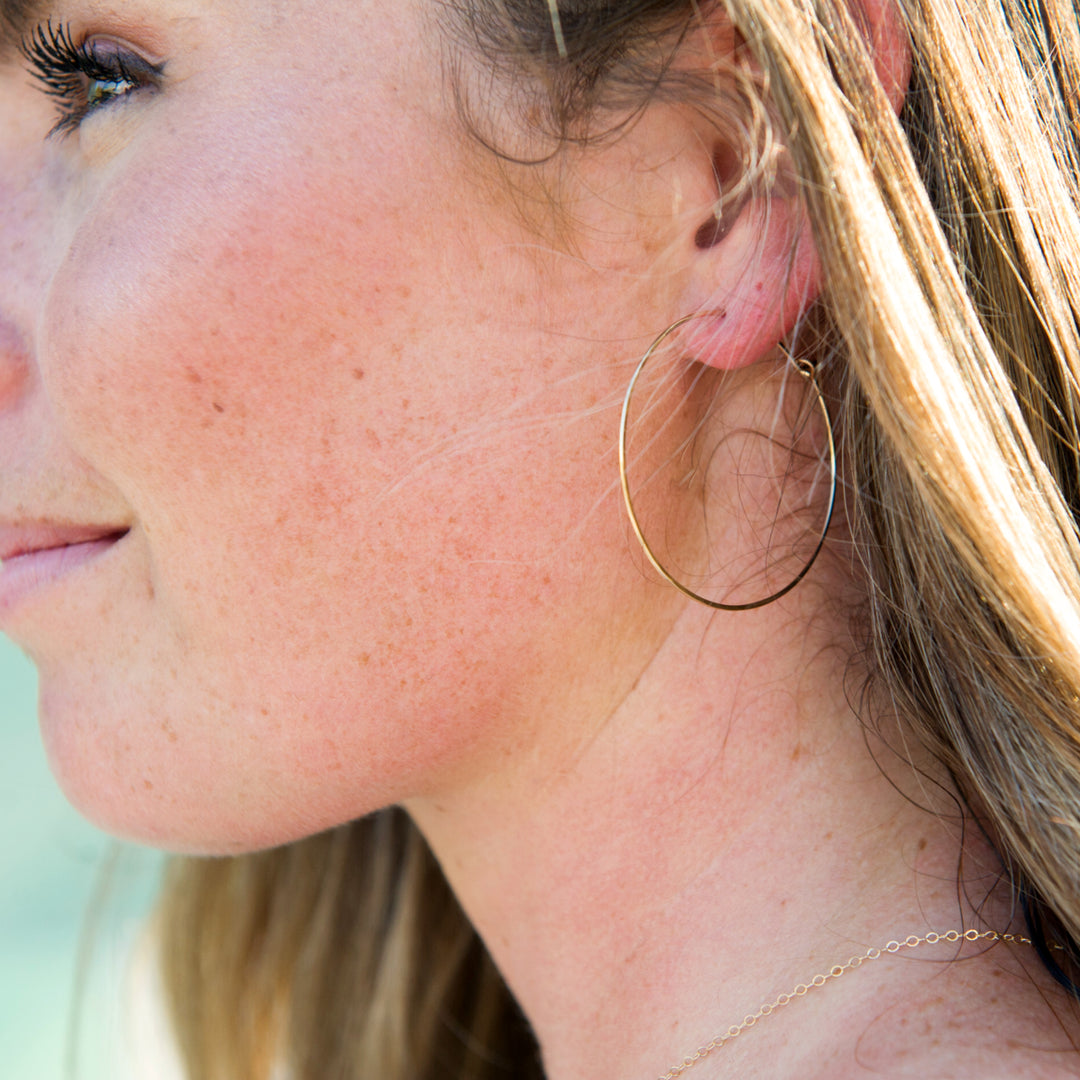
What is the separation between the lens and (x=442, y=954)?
7.39ft

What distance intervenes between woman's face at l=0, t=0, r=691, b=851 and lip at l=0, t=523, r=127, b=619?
5 cm

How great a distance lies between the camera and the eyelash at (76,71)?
4.08 ft

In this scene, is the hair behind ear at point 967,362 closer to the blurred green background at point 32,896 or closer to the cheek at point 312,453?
the cheek at point 312,453

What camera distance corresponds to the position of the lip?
1352 mm

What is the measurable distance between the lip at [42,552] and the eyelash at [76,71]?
0.48 meters

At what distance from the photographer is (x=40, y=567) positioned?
1400 mm

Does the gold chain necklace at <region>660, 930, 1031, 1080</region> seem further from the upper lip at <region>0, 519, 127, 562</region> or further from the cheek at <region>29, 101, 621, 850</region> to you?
the upper lip at <region>0, 519, 127, 562</region>

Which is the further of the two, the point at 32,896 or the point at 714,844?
the point at 32,896

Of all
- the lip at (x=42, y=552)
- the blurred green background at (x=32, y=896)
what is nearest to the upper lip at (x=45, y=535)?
the lip at (x=42, y=552)

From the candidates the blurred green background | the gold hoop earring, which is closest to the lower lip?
the gold hoop earring

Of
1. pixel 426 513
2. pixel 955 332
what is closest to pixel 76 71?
pixel 426 513

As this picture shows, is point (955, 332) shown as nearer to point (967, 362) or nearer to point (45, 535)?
point (967, 362)

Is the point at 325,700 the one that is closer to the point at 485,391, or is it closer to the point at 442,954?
the point at 485,391

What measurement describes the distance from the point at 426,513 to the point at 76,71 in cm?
67
